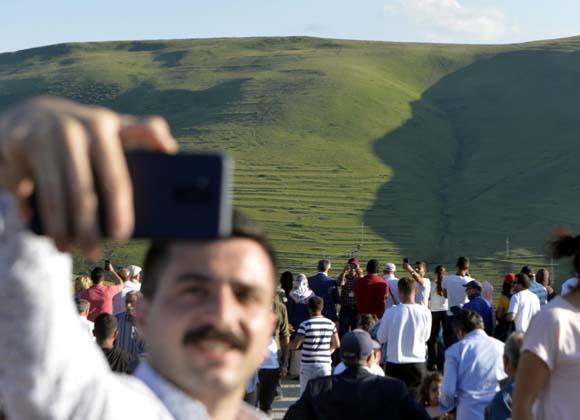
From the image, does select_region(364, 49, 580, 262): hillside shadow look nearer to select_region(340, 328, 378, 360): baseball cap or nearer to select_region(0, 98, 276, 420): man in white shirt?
select_region(340, 328, 378, 360): baseball cap

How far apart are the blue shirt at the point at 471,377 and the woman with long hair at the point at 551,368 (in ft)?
13.9

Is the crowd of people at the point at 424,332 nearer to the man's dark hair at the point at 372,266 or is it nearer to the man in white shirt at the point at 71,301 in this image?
the man's dark hair at the point at 372,266

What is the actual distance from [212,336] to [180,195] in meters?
0.76

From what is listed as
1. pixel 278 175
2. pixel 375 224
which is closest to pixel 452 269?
pixel 375 224

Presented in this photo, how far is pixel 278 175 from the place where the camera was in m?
82.7

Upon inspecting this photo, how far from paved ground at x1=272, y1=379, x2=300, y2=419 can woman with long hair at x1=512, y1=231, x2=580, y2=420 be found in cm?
895

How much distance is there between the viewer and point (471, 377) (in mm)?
8312

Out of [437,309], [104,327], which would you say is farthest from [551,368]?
[437,309]

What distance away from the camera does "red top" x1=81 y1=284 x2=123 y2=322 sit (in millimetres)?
11992

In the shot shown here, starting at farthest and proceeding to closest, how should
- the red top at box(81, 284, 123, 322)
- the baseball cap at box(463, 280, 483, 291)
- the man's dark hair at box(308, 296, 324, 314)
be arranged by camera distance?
the baseball cap at box(463, 280, 483, 291)
the red top at box(81, 284, 123, 322)
the man's dark hair at box(308, 296, 324, 314)

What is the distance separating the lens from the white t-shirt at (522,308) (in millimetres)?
13172

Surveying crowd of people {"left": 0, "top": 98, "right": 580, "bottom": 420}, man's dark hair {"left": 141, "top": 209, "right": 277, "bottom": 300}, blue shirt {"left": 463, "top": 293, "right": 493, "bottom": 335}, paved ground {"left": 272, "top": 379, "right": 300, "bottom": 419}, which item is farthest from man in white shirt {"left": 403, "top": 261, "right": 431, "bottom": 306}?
man's dark hair {"left": 141, "top": 209, "right": 277, "bottom": 300}

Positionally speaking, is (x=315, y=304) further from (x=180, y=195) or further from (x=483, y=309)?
(x=180, y=195)

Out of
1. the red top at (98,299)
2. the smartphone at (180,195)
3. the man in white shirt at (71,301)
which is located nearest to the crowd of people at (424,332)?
the red top at (98,299)
